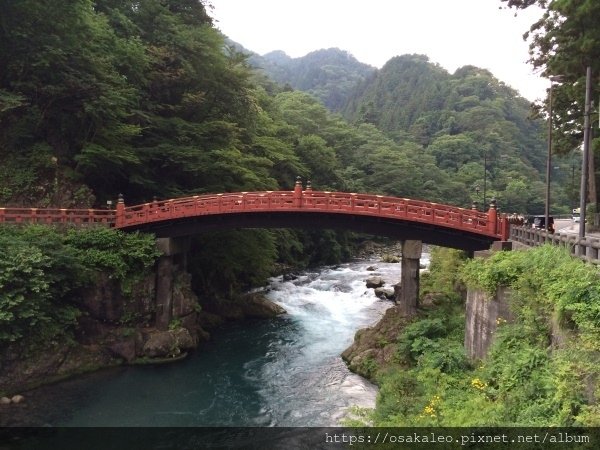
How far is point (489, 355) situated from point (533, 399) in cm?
344

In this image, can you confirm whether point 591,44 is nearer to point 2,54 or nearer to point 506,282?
point 506,282

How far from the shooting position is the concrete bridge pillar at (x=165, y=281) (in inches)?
948

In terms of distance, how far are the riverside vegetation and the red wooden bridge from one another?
3426 mm

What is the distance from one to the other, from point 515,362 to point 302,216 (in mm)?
14364

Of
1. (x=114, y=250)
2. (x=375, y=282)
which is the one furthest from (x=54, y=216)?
(x=375, y=282)

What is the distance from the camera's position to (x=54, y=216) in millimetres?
22453

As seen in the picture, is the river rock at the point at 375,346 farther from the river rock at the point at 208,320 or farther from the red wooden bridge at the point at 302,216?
the river rock at the point at 208,320

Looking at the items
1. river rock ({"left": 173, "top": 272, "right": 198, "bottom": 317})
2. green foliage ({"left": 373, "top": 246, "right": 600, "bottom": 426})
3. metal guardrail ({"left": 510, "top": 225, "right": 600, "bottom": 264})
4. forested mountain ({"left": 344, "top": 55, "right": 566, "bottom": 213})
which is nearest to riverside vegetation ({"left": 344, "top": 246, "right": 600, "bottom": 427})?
green foliage ({"left": 373, "top": 246, "right": 600, "bottom": 426})

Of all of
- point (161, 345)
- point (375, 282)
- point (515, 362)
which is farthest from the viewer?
point (375, 282)

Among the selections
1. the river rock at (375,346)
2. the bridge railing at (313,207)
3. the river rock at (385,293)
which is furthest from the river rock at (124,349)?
the river rock at (385,293)

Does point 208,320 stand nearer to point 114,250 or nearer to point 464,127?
point 114,250

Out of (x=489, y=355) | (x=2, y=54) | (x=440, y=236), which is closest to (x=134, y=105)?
(x=2, y=54)

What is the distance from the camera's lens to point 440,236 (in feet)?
74.9

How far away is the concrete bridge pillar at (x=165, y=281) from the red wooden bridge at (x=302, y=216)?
0.87 metres
